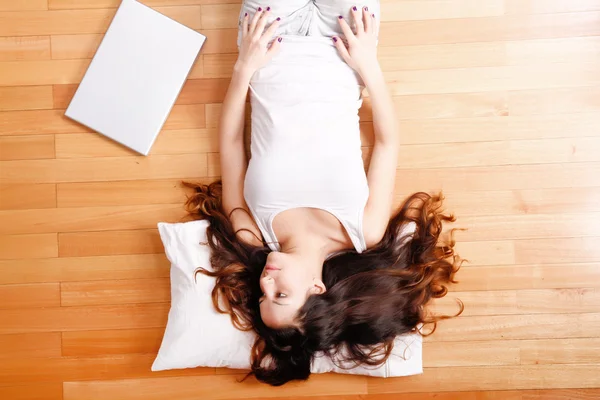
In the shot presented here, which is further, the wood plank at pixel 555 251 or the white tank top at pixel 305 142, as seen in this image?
the wood plank at pixel 555 251

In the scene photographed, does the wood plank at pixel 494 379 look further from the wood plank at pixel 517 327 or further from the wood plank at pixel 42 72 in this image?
the wood plank at pixel 42 72

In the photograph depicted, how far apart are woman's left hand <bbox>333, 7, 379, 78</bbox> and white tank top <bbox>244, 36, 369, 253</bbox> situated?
0.03 meters

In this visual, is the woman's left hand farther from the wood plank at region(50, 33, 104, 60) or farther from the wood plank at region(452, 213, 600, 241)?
the wood plank at region(50, 33, 104, 60)

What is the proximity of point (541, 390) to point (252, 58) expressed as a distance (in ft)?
4.73

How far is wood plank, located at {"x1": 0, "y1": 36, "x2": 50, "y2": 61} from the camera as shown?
1.73 metres

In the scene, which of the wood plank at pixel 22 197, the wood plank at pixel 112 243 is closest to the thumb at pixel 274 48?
the wood plank at pixel 112 243

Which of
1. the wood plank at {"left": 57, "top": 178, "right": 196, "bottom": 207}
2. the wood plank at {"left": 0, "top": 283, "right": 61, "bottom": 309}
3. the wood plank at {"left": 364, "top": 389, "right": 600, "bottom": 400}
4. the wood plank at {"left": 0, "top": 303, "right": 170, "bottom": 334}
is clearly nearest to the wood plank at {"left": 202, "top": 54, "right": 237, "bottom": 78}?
the wood plank at {"left": 57, "top": 178, "right": 196, "bottom": 207}

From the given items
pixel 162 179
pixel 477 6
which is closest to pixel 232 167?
pixel 162 179

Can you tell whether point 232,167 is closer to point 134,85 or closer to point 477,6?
point 134,85

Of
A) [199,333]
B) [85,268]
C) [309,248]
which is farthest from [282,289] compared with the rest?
[85,268]

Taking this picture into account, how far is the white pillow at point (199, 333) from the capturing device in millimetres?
1574

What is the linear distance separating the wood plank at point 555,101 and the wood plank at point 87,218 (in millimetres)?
1195

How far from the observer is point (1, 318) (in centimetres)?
174

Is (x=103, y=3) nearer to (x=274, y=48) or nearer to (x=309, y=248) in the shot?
(x=274, y=48)
